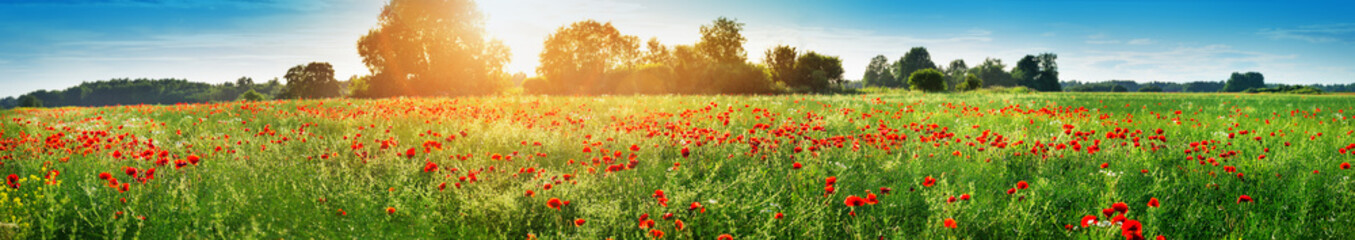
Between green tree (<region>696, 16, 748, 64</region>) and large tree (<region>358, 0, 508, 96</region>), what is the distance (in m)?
17.9

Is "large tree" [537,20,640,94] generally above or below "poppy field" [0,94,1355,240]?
above

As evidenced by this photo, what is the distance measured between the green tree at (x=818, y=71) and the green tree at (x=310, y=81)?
46323 millimetres

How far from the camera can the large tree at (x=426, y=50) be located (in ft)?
117

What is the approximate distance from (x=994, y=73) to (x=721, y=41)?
219 feet

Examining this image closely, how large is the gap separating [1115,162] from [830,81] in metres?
47.1

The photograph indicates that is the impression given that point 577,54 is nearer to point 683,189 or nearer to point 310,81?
point 310,81

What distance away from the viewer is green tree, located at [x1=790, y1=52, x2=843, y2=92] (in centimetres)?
4753

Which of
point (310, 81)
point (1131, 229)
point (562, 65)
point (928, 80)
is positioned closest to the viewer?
point (1131, 229)

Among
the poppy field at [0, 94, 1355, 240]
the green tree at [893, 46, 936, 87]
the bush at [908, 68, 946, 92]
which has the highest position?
the green tree at [893, 46, 936, 87]

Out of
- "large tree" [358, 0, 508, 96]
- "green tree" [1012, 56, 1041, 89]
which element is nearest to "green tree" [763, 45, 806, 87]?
"large tree" [358, 0, 508, 96]

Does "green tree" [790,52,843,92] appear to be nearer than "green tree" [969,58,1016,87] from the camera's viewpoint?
Yes

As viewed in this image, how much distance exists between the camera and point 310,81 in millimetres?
58000

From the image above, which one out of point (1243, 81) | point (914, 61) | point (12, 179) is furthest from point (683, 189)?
point (1243, 81)

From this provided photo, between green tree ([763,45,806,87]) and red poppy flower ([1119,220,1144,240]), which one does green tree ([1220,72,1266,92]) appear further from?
red poppy flower ([1119,220,1144,240])
